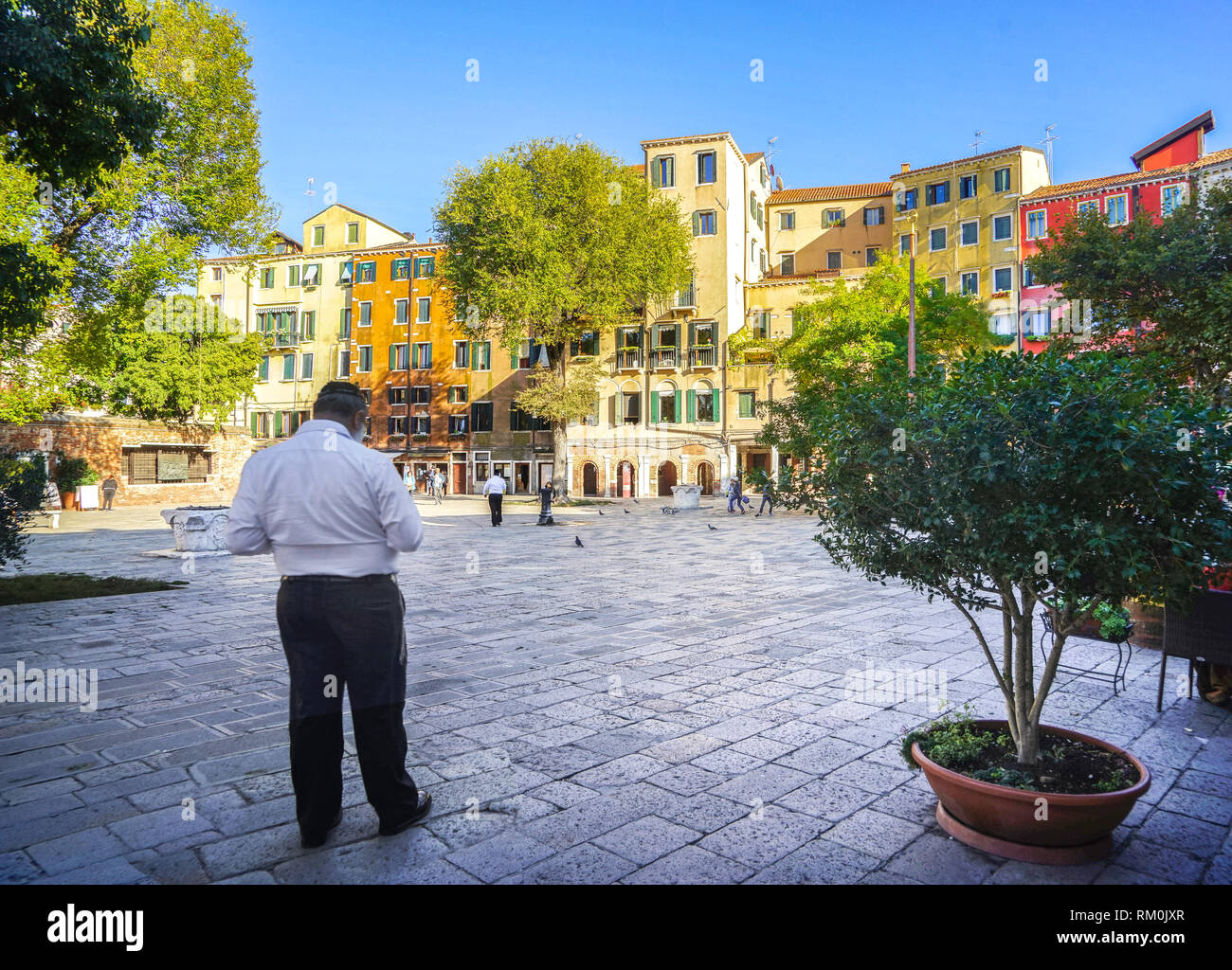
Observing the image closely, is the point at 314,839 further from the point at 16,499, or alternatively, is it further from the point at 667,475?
the point at 667,475

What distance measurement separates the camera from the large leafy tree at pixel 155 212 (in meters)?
17.0

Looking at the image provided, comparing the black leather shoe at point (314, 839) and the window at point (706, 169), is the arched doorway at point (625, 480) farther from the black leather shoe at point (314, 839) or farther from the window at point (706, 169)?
the black leather shoe at point (314, 839)

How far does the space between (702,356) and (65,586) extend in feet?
118

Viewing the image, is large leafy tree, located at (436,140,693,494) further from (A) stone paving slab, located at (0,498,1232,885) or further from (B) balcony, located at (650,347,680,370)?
(A) stone paving slab, located at (0,498,1232,885)

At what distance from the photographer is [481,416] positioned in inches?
1918

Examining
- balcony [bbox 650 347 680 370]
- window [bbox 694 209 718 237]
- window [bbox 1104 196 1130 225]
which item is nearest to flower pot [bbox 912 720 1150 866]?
window [bbox 1104 196 1130 225]

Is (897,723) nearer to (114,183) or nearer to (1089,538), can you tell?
(1089,538)

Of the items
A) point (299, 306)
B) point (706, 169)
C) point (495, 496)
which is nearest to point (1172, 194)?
point (706, 169)

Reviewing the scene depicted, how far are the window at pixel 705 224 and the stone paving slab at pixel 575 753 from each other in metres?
36.6

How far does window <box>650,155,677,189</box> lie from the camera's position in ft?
143

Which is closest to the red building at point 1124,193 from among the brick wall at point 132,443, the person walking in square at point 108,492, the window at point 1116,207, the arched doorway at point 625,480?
the window at point 1116,207
